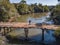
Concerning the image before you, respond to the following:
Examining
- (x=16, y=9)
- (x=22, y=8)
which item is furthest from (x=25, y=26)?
(x=22, y=8)

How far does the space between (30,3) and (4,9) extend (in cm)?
6143

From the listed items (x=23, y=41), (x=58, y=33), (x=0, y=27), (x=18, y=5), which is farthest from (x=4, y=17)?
(x=18, y=5)

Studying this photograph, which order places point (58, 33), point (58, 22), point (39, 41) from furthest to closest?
point (58, 22) < point (39, 41) < point (58, 33)

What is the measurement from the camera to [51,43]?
3781 cm

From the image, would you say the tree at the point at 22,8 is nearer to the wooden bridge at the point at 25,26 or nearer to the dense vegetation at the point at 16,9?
the dense vegetation at the point at 16,9

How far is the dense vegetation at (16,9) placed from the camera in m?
56.6

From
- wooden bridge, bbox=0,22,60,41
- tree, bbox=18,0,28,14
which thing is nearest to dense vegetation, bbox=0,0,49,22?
tree, bbox=18,0,28,14

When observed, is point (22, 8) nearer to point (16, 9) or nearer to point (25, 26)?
point (16, 9)

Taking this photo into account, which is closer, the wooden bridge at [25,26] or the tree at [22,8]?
the wooden bridge at [25,26]

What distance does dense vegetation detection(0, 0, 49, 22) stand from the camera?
5657 centimetres

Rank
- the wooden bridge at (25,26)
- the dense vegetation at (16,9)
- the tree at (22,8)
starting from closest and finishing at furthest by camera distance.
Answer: the wooden bridge at (25,26), the dense vegetation at (16,9), the tree at (22,8)

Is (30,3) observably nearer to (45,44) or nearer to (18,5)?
(18,5)

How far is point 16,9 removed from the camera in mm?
86188

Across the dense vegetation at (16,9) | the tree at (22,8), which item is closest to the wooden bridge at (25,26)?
the dense vegetation at (16,9)
